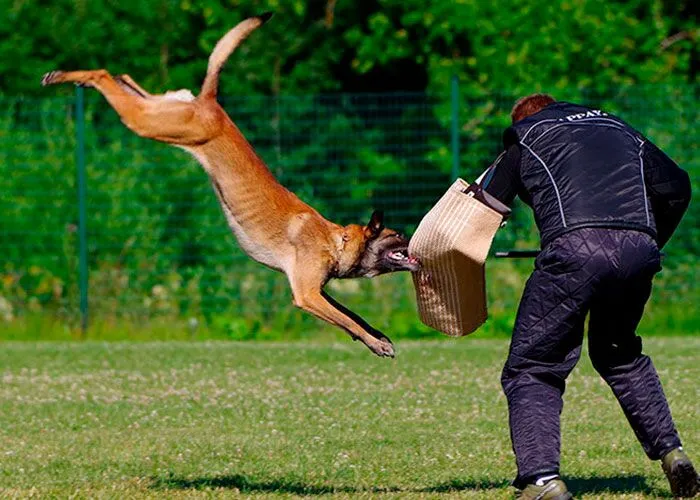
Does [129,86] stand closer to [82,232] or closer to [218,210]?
[82,232]

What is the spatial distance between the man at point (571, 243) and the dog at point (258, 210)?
Result: 3.29ft

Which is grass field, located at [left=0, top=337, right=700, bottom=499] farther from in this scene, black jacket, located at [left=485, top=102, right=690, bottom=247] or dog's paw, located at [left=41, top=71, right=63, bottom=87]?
dog's paw, located at [left=41, top=71, right=63, bottom=87]

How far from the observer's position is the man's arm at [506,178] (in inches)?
248

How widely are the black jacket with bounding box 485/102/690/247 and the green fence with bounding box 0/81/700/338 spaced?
8.90 meters

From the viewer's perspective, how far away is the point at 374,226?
7441 millimetres

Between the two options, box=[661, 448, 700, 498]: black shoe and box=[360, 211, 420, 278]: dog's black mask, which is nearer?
box=[661, 448, 700, 498]: black shoe

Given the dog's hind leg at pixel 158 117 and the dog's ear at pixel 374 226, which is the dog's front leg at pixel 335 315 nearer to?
the dog's ear at pixel 374 226

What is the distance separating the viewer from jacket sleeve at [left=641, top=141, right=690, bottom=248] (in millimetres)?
6270

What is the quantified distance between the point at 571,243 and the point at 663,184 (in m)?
0.57

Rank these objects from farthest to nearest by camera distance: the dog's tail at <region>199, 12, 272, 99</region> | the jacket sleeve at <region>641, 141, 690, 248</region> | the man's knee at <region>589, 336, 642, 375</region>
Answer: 1. the dog's tail at <region>199, 12, 272, 99</region>
2. the man's knee at <region>589, 336, 642, 375</region>
3. the jacket sleeve at <region>641, 141, 690, 248</region>

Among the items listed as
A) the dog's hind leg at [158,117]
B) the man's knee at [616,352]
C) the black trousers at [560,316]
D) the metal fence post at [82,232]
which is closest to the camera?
the black trousers at [560,316]

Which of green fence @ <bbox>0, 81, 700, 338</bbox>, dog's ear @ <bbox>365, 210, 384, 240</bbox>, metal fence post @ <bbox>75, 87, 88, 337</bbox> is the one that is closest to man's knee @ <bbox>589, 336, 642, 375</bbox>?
dog's ear @ <bbox>365, 210, 384, 240</bbox>

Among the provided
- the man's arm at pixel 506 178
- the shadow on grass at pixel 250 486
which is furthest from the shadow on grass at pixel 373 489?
the man's arm at pixel 506 178

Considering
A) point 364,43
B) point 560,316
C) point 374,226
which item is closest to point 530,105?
point 560,316
